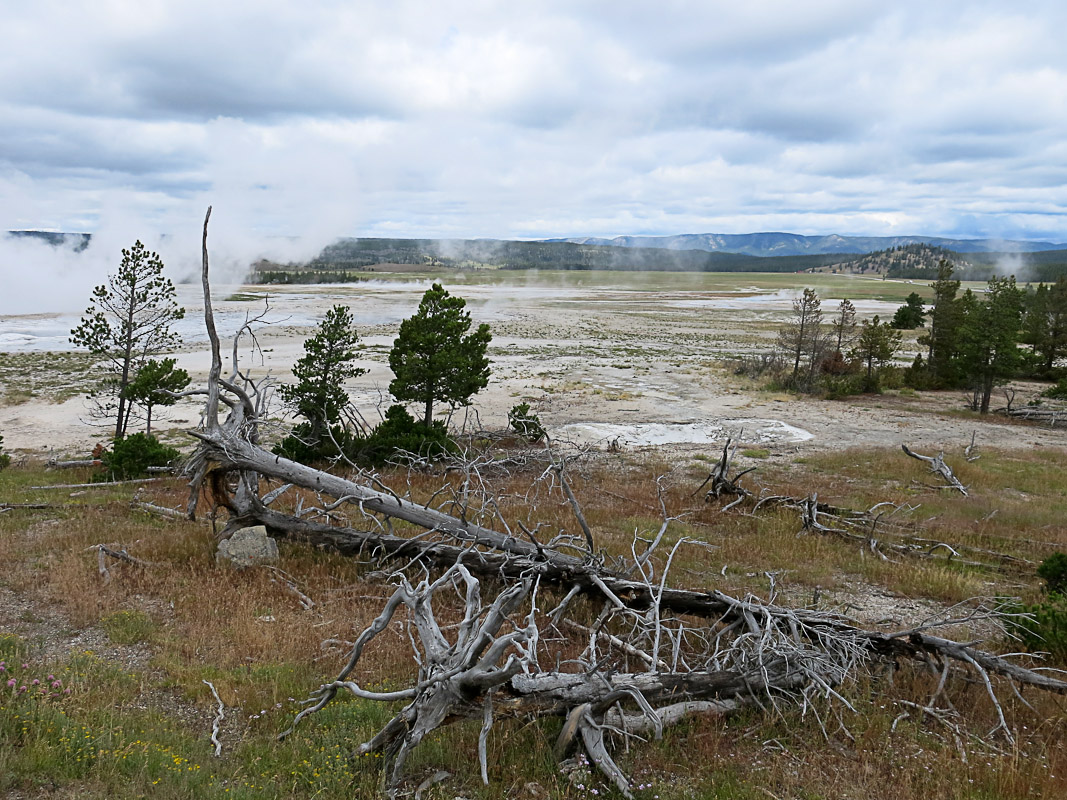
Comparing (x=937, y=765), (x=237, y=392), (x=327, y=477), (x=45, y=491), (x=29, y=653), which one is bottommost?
(x=45, y=491)

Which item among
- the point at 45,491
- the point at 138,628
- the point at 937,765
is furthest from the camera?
the point at 45,491

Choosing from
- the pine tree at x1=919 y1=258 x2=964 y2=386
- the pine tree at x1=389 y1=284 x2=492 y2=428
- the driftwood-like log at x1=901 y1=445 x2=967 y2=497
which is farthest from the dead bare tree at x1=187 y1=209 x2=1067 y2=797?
the pine tree at x1=919 y1=258 x2=964 y2=386

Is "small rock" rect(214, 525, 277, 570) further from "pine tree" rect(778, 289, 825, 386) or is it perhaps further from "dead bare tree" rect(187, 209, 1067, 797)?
"pine tree" rect(778, 289, 825, 386)

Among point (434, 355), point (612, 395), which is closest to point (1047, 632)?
point (434, 355)

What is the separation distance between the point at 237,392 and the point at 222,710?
4979 millimetres

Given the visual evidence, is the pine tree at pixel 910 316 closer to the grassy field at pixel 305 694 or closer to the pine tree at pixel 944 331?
the pine tree at pixel 944 331

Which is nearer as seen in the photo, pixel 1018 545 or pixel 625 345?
pixel 1018 545

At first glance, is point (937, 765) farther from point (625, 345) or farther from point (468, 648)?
point (625, 345)

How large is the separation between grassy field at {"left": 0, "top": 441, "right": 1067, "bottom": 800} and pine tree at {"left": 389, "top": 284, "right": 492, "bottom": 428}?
30.7 feet

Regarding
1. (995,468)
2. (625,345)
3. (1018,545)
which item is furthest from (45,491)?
(625,345)

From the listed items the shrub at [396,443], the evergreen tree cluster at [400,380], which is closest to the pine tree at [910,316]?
the evergreen tree cluster at [400,380]

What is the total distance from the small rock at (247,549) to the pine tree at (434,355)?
10.4 metres

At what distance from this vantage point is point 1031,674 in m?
6.20

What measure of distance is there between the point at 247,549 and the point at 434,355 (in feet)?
36.8
